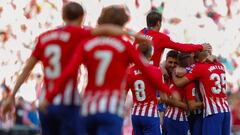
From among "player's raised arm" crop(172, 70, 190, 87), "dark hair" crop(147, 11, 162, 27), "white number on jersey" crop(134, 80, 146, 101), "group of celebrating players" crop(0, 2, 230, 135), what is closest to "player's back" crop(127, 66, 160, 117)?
"white number on jersey" crop(134, 80, 146, 101)

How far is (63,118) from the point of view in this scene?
770 cm

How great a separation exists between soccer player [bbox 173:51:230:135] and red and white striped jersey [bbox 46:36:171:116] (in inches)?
153

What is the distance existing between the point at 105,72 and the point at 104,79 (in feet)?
0.21

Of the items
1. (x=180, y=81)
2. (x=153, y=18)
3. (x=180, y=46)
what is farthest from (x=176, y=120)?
(x=153, y=18)

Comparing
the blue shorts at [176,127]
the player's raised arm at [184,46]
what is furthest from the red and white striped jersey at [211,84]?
the blue shorts at [176,127]

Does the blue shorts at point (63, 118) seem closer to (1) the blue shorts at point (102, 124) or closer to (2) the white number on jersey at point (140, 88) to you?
(1) the blue shorts at point (102, 124)

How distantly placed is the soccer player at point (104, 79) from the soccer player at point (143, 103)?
2.97 m

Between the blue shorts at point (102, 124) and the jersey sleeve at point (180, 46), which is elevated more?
the jersey sleeve at point (180, 46)

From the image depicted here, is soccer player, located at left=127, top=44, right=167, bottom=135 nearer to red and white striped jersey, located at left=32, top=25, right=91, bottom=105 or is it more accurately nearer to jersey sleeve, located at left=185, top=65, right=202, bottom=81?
jersey sleeve, located at left=185, top=65, right=202, bottom=81

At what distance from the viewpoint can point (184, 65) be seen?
38.1ft

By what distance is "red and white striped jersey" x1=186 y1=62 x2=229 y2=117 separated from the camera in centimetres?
1127

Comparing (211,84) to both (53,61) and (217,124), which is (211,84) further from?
(53,61)

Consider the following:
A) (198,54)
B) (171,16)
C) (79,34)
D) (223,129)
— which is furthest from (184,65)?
(171,16)

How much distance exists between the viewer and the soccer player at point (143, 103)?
10.6m
